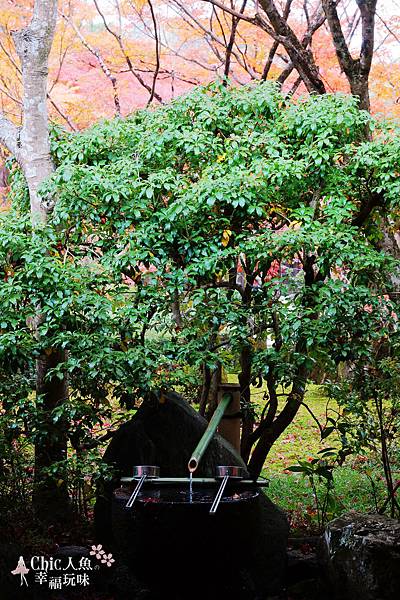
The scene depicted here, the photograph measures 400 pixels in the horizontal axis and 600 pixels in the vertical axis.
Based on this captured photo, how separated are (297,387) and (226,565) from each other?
1.95m

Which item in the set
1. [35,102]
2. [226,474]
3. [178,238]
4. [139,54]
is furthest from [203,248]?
[139,54]

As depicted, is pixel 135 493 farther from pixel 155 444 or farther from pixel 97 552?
pixel 155 444

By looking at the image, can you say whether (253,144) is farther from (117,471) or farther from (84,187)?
(117,471)

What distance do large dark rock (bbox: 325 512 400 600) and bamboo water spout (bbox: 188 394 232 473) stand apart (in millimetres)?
1129

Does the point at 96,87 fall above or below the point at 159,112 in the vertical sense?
above

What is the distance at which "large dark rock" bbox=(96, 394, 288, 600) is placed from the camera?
4.93m

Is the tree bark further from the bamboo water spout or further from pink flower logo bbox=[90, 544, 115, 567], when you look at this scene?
the bamboo water spout

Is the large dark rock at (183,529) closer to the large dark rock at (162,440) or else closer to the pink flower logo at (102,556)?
the large dark rock at (162,440)

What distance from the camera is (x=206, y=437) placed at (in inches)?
226

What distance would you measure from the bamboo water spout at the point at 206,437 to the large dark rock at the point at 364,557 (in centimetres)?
113

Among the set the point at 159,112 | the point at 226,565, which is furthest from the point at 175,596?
the point at 159,112

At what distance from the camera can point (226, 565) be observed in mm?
5055

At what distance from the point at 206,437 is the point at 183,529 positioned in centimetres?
98

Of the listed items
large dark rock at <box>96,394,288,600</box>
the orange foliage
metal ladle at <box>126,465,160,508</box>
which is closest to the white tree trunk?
large dark rock at <box>96,394,288,600</box>
